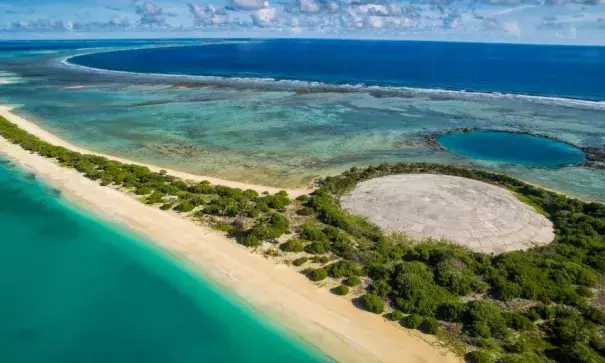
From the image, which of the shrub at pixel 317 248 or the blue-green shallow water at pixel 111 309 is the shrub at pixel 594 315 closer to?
the blue-green shallow water at pixel 111 309

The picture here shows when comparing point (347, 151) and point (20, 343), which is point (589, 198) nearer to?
point (347, 151)

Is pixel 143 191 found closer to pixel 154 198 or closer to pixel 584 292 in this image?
pixel 154 198

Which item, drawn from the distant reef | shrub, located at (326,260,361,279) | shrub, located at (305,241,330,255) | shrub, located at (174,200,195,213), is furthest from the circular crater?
the distant reef

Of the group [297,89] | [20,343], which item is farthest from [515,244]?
[297,89]

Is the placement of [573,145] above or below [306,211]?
below

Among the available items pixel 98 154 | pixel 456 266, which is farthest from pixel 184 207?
pixel 98 154

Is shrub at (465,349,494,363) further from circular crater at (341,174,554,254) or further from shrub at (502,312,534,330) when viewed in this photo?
circular crater at (341,174,554,254)

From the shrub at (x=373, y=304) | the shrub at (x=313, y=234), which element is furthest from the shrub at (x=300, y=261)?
the shrub at (x=373, y=304)
